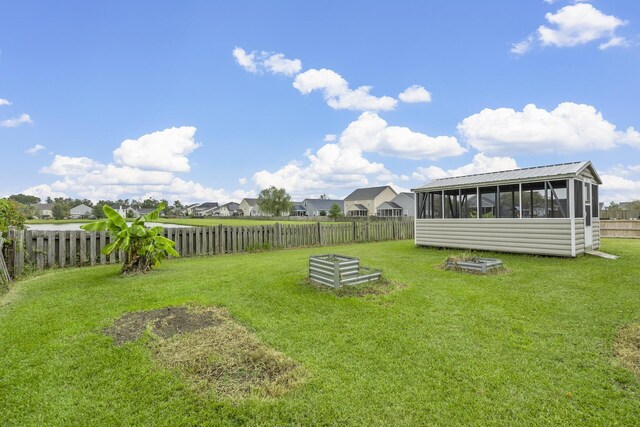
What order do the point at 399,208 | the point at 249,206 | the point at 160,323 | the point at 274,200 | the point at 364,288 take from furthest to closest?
the point at 249,206 → the point at 274,200 → the point at 399,208 → the point at 364,288 → the point at 160,323

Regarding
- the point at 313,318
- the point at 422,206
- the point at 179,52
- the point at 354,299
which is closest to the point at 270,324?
the point at 313,318

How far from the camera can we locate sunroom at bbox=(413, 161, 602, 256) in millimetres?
10539

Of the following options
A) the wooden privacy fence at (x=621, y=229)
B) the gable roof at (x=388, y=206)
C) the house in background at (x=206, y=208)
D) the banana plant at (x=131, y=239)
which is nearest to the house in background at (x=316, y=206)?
the gable roof at (x=388, y=206)

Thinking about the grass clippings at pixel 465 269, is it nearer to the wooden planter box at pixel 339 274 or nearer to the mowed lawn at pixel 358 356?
the mowed lawn at pixel 358 356

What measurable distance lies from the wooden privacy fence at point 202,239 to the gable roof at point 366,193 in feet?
148

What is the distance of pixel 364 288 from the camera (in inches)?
251

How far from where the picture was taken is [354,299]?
5.72 m

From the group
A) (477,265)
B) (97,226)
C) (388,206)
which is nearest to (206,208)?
(388,206)

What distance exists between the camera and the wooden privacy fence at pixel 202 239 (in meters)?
8.81

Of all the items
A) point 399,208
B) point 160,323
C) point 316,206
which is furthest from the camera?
point 316,206

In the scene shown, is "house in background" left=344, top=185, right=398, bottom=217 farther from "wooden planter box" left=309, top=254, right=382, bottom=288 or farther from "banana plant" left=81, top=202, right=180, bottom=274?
"wooden planter box" left=309, top=254, right=382, bottom=288

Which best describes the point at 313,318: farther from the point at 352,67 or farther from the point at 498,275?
the point at 352,67

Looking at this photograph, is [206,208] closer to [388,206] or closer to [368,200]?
[368,200]

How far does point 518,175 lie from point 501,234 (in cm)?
224
